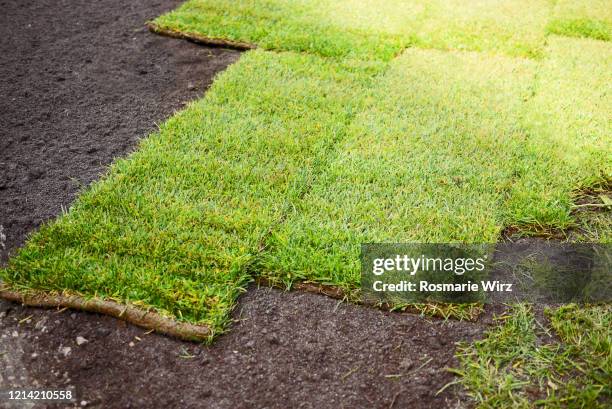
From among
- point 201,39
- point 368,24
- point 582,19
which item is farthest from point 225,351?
point 582,19

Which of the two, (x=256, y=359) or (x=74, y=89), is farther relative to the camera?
(x=74, y=89)

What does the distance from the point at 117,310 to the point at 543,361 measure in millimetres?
1775

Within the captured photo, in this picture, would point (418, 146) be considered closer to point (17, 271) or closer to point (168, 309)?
point (168, 309)

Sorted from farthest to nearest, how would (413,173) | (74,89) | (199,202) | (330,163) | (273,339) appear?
(74,89) < (330,163) < (413,173) < (199,202) < (273,339)

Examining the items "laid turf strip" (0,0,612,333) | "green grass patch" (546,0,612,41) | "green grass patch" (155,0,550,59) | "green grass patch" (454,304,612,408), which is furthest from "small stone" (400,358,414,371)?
"green grass patch" (546,0,612,41)

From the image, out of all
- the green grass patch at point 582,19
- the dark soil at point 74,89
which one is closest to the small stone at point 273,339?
the dark soil at point 74,89

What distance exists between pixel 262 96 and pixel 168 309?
79.4 inches

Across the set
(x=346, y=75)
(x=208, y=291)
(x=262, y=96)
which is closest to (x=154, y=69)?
(x=262, y=96)

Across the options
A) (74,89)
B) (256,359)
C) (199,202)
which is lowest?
(256,359)

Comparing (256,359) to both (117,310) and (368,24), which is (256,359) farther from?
(368,24)

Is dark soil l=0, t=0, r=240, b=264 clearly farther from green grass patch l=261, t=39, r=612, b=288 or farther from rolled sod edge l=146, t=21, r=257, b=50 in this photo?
green grass patch l=261, t=39, r=612, b=288

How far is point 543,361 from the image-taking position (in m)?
2.17

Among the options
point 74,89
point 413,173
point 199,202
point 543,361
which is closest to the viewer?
point 543,361

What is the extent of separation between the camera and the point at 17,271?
2.47 m
